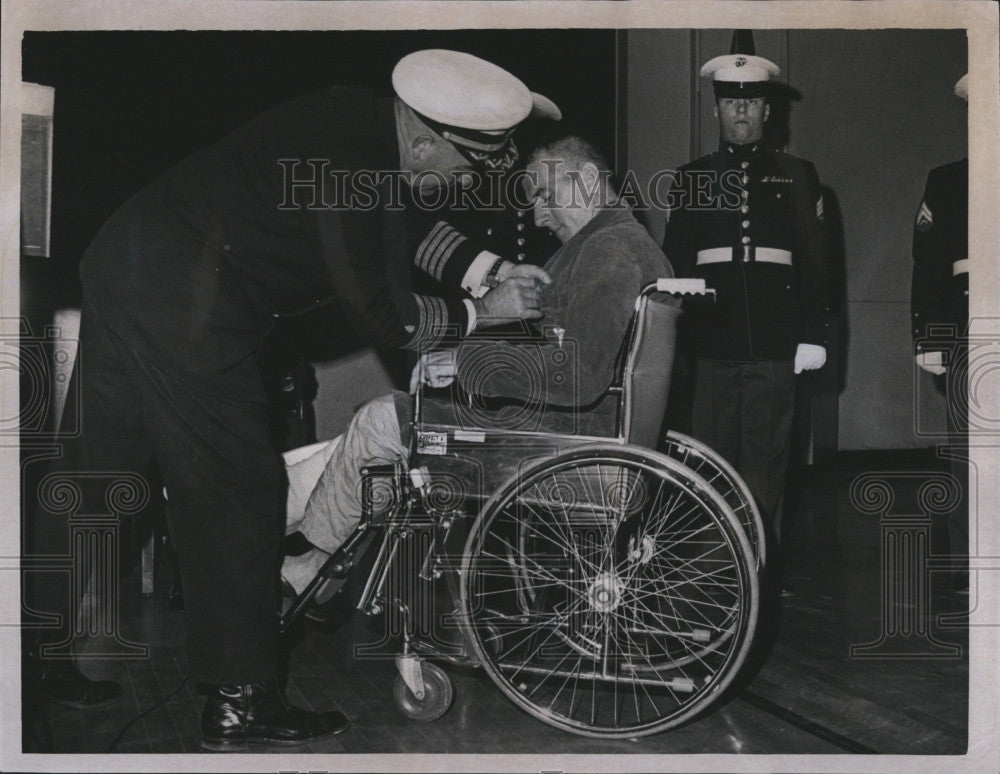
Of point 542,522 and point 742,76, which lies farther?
point 742,76

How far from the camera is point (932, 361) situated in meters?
3.79

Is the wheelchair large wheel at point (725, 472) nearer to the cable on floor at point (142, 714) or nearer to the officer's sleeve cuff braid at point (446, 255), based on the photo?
the officer's sleeve cuff braid at point (446, 255)

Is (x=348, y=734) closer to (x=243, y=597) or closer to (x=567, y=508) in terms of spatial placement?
(x=243, y=597)

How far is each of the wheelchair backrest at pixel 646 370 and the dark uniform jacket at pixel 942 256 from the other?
5.64 feet

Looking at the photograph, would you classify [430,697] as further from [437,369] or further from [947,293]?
[947,293]

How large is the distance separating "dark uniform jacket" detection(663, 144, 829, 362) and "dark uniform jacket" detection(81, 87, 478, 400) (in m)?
1.65

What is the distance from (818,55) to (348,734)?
5.11 m

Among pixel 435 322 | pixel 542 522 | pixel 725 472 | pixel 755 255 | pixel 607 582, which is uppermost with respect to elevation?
pixel 755 255

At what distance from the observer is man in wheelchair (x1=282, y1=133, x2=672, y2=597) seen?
2.38m

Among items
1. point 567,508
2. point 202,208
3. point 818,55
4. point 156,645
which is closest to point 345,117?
point 202,208

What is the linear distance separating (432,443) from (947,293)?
7.27 ft

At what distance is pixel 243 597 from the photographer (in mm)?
2264

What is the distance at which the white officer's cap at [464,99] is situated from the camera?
7.79ft

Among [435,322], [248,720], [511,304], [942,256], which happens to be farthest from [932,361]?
[248,720]
